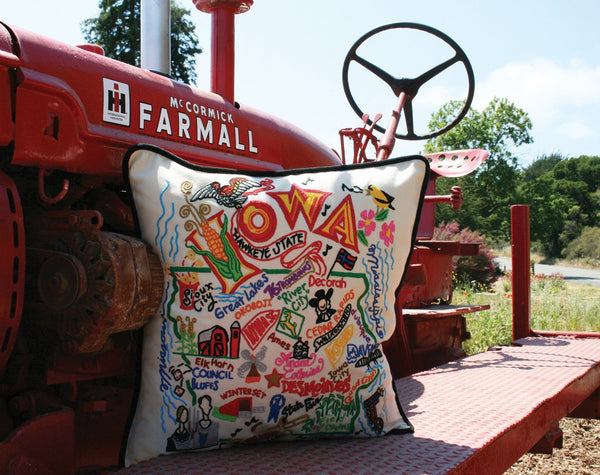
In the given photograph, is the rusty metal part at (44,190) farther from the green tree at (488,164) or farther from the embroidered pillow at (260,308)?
the green tree at (488,164)

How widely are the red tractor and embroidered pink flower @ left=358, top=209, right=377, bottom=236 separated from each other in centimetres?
49

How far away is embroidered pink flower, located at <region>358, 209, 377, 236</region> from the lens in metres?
1.47

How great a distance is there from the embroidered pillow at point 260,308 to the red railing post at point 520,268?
206 cm

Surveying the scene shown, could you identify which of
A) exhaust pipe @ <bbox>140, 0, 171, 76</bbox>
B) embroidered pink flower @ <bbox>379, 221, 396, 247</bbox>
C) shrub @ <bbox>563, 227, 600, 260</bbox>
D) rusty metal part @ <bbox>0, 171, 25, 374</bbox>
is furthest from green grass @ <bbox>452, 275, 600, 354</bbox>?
shrub @ <bbox>563, 227, 600, 260</bbox>

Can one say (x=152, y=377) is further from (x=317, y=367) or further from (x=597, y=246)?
(x=597, y=246)

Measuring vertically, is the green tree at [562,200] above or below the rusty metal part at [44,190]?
above

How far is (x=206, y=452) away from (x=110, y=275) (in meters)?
0.45

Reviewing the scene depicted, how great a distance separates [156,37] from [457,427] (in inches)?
85.3

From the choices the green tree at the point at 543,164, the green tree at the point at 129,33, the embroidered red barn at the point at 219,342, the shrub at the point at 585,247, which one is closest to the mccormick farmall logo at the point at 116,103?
the embroidered red barn at the point at 219,342

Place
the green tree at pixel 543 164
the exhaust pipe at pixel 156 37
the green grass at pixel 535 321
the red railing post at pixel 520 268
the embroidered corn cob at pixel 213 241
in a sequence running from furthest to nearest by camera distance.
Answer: the green tree at pixel 543 164
the green grass at pixel 535 321
the red railing post at pixel 520 268
the exhaust pipe at pixel 156 37
the embroidered corn cob at pixel 213 241

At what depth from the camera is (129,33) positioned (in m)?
16.8

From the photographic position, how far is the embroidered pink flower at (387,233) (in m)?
1.49

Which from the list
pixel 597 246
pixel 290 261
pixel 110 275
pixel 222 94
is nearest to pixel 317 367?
pixel 290 261

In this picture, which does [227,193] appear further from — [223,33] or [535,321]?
[535,321]
